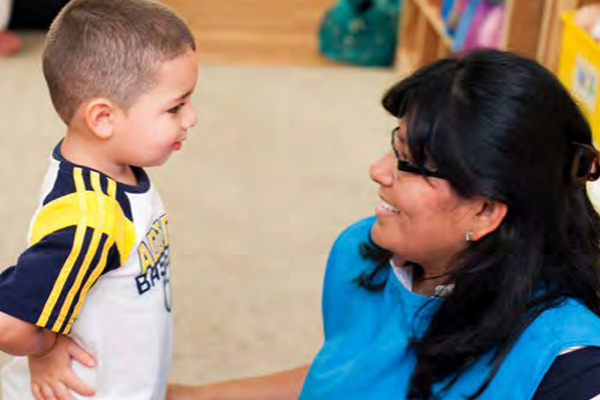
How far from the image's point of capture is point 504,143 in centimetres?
96

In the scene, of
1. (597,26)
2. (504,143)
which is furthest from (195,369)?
(504,143)

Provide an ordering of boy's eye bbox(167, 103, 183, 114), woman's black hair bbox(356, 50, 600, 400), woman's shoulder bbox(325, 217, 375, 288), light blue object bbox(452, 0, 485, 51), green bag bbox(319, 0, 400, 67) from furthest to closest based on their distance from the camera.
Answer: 1. green bag bbox(319, 0, 400, 67)
2. light blue object bbox(452, 0, 485, 51)
3. woman's shoulder bbox(325, 217, 375, 288)
4. boy's eye bbox(167, 103, 183, 114)
5. woman's black hair bbox(356, 50, 600, 400)

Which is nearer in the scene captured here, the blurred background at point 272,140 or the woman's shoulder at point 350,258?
the woman's shoulder at point 350,258

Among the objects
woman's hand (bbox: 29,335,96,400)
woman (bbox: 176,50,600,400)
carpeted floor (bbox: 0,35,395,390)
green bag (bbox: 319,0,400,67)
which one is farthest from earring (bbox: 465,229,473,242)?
green bag (bbox: 319,0,400,67)

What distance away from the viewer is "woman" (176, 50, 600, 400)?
97 cm

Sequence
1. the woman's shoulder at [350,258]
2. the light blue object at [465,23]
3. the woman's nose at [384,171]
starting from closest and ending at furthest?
the woman's nose at [384,171], the woman's shoulder at [350,258], the light blue object at [465,23]

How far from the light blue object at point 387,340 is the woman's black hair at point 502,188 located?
0.02 meters

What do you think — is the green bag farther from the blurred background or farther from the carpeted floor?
the carpeted floor

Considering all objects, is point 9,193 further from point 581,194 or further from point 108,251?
point 581,194

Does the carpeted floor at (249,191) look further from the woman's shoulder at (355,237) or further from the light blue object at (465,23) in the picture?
the woman's shoulder at (355,237)

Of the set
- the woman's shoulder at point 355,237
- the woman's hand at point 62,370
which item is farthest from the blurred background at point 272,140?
the woman's hand at point 62,370

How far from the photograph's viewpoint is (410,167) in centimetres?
103

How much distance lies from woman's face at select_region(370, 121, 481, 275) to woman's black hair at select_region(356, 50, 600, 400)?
2cm

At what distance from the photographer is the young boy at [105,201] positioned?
3.57 ft
